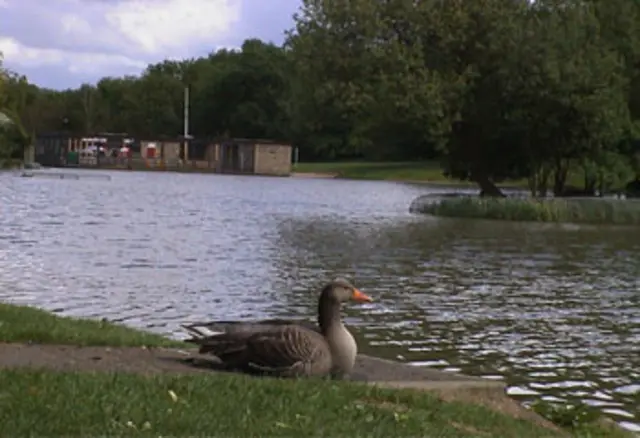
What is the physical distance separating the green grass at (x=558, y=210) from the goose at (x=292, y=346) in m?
34.9

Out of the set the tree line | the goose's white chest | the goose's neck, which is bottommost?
the goose's white chest

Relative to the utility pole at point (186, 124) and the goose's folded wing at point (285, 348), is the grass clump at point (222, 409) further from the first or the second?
the utility pole at point (186, 124)

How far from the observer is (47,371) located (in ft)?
27.1

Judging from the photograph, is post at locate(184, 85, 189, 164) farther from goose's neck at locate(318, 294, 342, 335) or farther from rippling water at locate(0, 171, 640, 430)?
goose's neck at locate(318, 294, 342, 335)

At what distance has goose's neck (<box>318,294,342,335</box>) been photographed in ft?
31.3

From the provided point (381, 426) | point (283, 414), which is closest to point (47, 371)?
point (283, 414)

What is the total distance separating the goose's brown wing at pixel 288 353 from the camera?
29.9 ft

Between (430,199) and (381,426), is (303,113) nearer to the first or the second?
(430,199)

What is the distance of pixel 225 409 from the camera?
283 inches

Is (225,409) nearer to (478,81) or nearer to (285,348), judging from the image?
(285,348)

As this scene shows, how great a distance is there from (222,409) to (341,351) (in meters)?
2.31

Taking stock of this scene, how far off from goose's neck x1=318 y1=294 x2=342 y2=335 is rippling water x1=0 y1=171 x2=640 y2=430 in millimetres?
2643

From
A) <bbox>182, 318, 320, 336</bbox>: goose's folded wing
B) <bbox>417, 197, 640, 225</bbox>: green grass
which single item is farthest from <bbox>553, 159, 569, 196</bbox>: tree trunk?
<bbox>182, 318, 320, 336</bbox>: goose's folded wing

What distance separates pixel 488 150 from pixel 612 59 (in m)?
6.15
